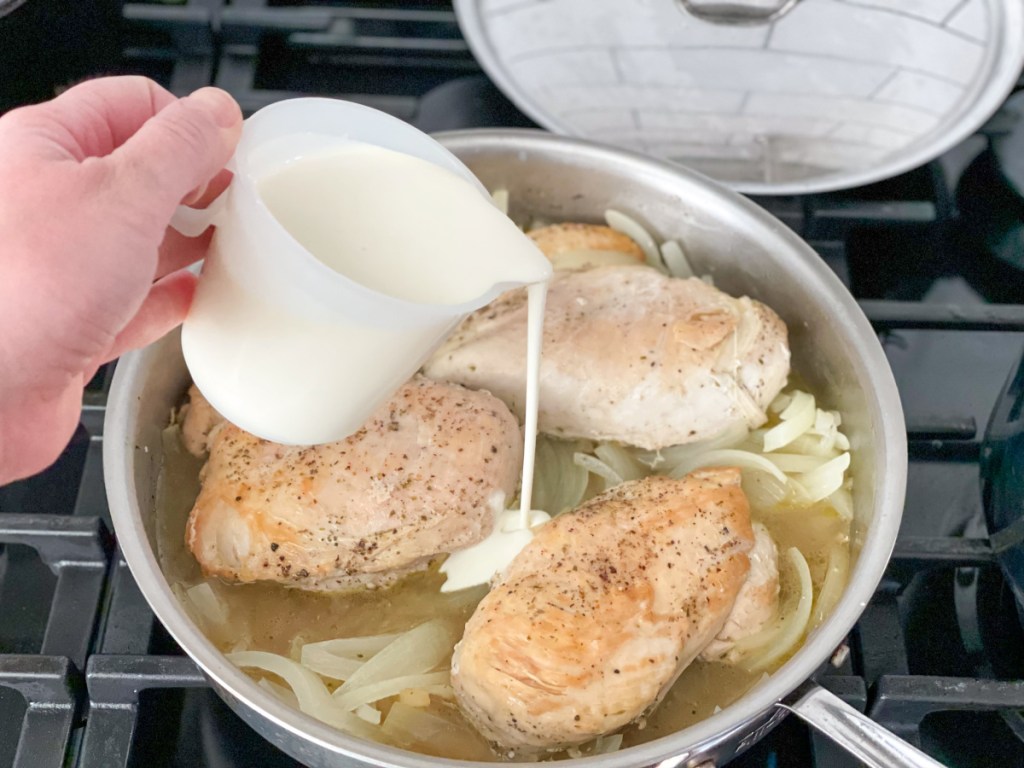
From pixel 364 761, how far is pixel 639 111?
1.47 metres

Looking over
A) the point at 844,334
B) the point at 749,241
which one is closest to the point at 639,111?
the point at 749,241

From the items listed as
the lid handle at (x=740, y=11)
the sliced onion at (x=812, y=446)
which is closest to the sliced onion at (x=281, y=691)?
the sliced onion at (x=812, y=446)

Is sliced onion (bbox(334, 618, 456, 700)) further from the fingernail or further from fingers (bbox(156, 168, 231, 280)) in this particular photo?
the fingernail

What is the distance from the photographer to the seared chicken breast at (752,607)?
145 cm

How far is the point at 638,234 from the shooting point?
1889 millimetres

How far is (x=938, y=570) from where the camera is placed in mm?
1666

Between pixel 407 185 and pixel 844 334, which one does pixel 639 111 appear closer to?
pixel 844 334

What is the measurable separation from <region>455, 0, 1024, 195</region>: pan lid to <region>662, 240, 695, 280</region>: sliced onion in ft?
1.03

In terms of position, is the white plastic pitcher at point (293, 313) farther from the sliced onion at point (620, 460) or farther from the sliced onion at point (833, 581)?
the sliced onion at point (833, 581)

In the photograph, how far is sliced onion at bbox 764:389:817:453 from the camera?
166 centimetres

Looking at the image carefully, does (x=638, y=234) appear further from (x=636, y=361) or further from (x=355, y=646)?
(x=355, y=646)

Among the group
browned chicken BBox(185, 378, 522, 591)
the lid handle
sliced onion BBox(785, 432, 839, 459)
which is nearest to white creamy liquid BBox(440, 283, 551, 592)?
browned chicken BBox(185, 378, 522, 591)

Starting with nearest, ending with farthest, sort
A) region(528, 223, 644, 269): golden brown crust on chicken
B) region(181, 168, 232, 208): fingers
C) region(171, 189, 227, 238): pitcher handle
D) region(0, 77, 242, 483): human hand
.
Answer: region(0, 77, 242, 483): human hand < region(171, 189, 227, 238): pitcher handle < region(181, 168, 232, 208): fingers < region(528, 223, 644, 269): golden brown crust on chicken

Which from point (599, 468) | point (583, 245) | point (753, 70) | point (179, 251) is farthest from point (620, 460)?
point (753, 70)
